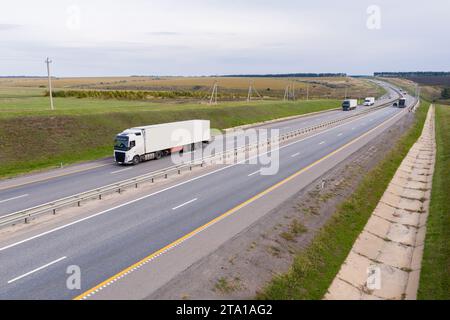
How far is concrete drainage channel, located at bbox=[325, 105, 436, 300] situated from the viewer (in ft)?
56.3

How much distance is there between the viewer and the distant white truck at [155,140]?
3481cm

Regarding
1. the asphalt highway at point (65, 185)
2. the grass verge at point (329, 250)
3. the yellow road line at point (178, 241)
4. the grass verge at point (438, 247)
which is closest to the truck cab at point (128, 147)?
the asphalt highway at point (65, 185)

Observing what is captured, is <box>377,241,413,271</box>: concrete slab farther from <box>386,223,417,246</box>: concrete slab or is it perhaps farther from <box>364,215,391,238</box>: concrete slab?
<box>364,215,391,238</box>: concrete slab

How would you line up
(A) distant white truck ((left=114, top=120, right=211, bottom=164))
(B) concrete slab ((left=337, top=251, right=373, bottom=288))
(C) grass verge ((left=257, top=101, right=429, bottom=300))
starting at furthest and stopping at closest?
(A) distant white truck ((left=114, top=120, right=211, bottom=164)) < (B) concrete slab ((left=337, top=251, right=373, bottom=288)) < (C) grass verge ((left=257, top=101, right=429, bottom=300))

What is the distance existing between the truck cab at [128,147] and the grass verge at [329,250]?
19.5 meters

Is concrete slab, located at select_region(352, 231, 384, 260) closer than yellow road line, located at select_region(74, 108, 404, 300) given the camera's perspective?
No

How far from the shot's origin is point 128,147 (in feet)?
113

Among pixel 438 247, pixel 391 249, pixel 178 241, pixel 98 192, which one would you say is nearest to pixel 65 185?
pixel 98 192

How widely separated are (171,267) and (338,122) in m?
63.2

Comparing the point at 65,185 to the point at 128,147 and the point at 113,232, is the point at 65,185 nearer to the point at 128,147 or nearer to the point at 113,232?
the point at 128,147

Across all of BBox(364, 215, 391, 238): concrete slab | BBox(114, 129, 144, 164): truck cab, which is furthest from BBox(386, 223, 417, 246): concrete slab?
BBox(114, 129, 144, 164): truck cab

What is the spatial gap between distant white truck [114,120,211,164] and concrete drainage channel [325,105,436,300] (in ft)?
70.5

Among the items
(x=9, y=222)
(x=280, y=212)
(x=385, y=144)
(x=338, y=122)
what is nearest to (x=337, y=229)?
(x=280, y=212)

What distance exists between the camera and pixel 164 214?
72.1 ft
